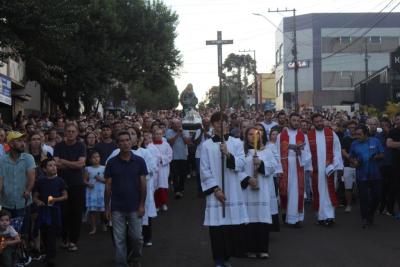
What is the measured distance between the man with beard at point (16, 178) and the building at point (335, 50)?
56.9 metres

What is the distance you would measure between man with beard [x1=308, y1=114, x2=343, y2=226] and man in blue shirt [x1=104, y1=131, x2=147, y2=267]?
15.4 feet

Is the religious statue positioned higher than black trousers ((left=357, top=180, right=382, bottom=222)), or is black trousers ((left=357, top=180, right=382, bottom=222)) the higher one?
the religious statue

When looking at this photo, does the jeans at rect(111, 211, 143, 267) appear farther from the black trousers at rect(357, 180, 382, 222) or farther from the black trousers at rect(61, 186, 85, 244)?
the black trousers at rect(357, 180, 382, 222)

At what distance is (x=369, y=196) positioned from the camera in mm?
12070

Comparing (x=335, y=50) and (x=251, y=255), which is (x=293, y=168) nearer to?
(x=251, y=255)

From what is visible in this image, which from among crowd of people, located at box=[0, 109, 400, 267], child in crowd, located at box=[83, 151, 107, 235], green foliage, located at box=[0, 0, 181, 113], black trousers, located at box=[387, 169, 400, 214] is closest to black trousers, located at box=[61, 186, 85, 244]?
crowd of people, located at box=[0, 109, 400, 267]

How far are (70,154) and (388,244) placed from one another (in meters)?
4.80

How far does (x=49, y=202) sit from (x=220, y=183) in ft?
7.99

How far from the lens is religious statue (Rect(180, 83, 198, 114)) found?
59.5 feet

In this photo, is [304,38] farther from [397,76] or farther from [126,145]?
[126,145]

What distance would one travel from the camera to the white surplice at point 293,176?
1198 centimetres

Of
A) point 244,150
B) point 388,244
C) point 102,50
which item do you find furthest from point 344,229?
point 102,50

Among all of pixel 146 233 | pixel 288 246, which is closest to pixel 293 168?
pixel 288 246

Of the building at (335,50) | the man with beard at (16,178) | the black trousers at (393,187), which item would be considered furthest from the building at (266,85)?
the man with beard at (16,178)
